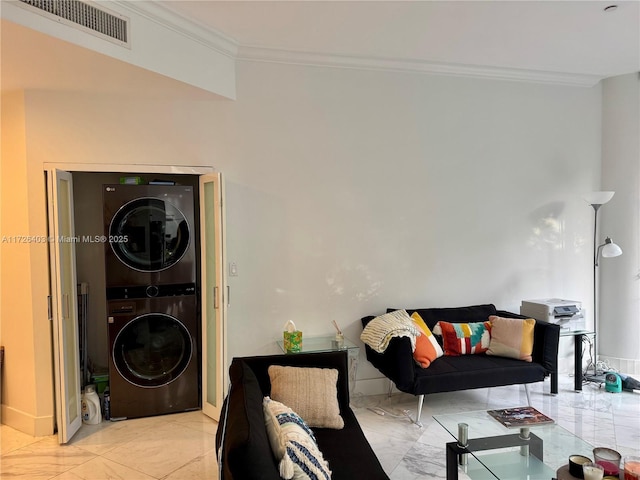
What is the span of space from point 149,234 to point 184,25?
1.50 m

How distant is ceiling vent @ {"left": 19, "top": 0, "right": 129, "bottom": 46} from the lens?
7.49 ft

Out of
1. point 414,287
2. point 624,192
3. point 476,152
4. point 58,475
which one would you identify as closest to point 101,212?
point 58,475

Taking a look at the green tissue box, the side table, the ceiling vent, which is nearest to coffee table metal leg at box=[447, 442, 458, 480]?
the side table

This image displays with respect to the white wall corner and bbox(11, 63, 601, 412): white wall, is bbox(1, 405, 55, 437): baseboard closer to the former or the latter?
bbox(11, 63, 601, 412): white wall

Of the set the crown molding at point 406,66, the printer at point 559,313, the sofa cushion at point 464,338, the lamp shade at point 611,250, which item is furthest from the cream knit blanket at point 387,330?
the crown molding at point 406,66

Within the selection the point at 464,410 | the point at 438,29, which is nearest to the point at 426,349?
the point at 464,410

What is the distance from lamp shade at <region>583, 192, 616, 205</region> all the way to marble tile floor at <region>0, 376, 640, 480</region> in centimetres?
167

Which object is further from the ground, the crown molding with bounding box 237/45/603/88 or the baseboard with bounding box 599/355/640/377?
the crown molding with bounding box 237/45/603/88

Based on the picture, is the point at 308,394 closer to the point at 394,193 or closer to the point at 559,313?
the point at 394,193

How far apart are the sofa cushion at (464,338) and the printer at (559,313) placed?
0.56 m

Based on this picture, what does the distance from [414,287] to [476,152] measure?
1.35m

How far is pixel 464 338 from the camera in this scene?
380cm

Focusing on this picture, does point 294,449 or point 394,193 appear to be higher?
point 394,193

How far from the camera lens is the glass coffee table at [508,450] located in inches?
87.7
